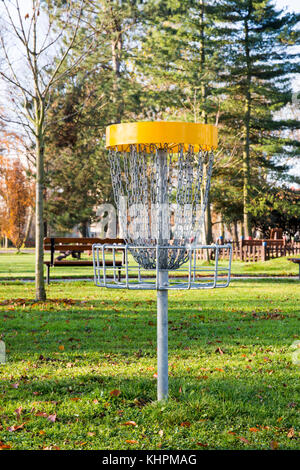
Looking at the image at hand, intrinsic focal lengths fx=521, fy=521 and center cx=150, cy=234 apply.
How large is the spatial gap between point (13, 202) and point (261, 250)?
1988cm

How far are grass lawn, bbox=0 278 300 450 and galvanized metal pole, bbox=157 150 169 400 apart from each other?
23 cm

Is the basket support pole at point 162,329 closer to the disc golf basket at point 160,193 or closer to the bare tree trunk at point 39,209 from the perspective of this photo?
the disc golf basket at point 160,193

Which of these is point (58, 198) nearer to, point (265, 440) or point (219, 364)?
point (219, 364)

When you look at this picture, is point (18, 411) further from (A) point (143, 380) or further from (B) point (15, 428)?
(A) point (143, 380)

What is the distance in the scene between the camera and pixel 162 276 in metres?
3.77

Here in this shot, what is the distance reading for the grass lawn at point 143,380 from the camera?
145 inches

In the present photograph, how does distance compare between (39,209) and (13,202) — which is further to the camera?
(13,202)

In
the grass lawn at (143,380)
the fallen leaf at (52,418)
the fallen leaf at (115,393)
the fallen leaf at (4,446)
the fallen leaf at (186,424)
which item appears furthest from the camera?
the fallen leaf at (115,393)

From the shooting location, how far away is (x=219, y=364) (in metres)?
5.46

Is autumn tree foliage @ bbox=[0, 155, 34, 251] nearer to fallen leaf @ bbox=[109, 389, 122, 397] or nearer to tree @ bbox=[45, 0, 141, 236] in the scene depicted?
tree @ bbox=[45, 0, 141, 236]

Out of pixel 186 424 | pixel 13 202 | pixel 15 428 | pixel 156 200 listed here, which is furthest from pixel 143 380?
pixel 13 202

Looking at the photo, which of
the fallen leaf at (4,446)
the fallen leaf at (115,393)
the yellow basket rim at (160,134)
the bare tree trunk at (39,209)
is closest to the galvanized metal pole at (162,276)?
the yellow basket rim at (160,134)

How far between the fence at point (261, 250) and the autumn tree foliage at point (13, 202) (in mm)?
16206
